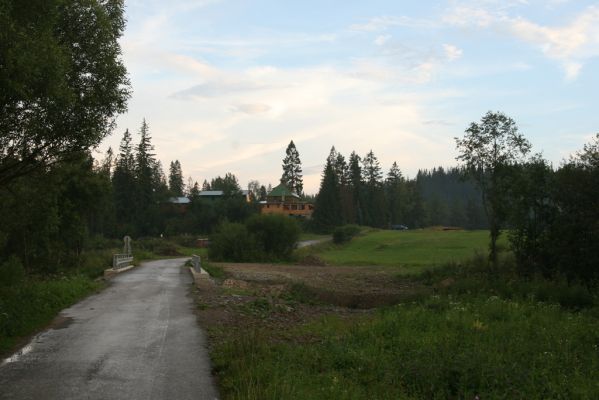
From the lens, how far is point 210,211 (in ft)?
315

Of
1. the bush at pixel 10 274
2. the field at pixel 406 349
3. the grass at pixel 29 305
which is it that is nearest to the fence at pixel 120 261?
the grass at pixel 29 305

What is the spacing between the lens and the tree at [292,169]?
123 m

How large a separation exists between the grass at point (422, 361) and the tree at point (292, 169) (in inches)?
4373

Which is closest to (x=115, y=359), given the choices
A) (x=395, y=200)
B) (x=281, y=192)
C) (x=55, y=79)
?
(x=55, y=79)

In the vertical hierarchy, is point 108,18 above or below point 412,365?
above

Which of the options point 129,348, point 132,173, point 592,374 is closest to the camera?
point 592,374

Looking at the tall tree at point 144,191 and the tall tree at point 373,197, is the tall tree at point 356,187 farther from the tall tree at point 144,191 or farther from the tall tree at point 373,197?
the tall tree at point 144,191

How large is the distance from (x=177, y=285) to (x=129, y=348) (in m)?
12.2

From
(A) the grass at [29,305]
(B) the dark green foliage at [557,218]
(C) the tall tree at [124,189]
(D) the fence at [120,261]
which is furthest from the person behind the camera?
(C) the tall tree at [124,189]

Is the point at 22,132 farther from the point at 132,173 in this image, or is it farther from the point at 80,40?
the point at 132,173

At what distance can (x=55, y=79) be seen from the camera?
9.14m

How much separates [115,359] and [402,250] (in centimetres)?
5630

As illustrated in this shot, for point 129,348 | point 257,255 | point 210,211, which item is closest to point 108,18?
point 129,348

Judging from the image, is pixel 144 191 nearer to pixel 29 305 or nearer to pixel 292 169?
pixel 292 169
